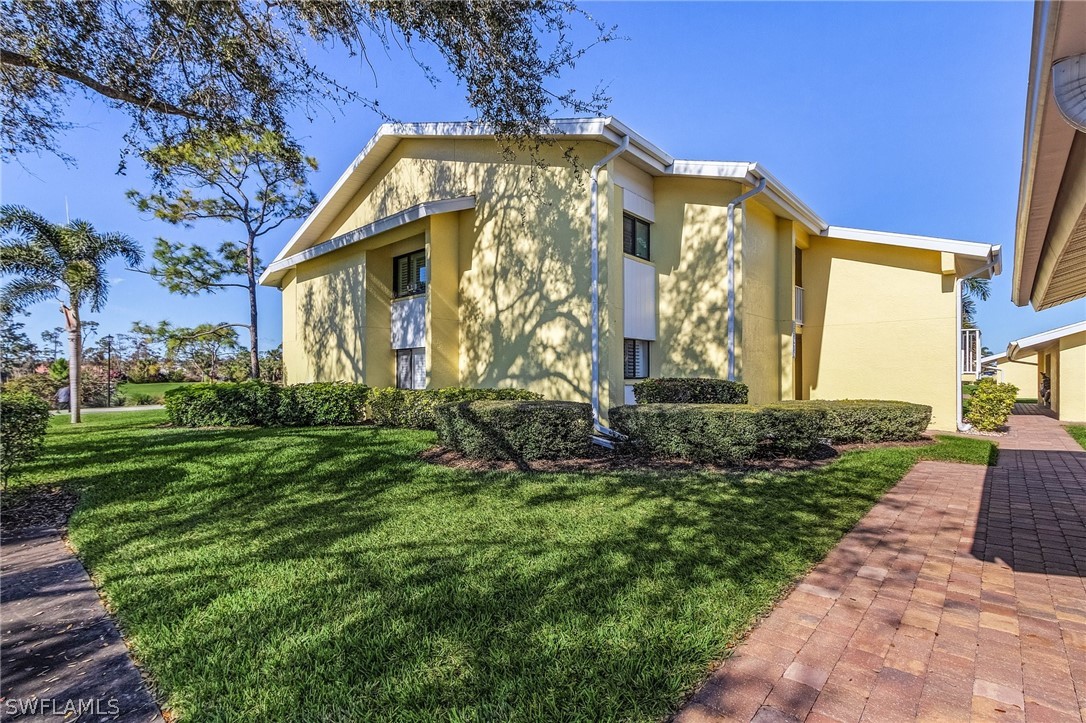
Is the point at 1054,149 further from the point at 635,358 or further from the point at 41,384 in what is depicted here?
the point at 41,384

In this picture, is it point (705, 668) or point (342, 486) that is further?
point (342, 486)

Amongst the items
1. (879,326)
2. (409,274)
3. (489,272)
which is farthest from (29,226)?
(879,326)

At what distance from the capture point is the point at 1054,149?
3188 millimetres

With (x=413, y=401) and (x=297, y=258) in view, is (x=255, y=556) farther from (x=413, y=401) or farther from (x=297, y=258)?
(x=297, y=258)

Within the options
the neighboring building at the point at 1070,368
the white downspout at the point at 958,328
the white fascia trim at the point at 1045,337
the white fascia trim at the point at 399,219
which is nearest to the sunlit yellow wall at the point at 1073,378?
the neighboring building at the point at 1070,368

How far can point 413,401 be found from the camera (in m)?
11.3

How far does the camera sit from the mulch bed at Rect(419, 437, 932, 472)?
7609mm

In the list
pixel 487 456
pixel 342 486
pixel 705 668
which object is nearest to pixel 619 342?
pixel 487 456

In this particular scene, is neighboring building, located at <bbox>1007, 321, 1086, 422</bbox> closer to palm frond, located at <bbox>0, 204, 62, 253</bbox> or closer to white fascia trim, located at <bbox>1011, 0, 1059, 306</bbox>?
white fascia trim, located at <bbox>1011, 0, 1059, 306</bbox>

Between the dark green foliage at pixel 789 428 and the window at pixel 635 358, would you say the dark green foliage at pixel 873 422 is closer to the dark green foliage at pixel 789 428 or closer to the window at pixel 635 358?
the dark green foliage at pixel 789 428

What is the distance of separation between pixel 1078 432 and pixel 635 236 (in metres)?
13.4

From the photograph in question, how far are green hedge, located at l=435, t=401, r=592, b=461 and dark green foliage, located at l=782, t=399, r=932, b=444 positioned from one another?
5588mm

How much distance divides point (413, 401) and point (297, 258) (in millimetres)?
7509

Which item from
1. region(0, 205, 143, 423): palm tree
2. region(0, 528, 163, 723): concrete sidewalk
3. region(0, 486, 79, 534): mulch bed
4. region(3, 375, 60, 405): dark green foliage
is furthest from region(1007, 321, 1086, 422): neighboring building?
region(3, 375, 60, 405): dark green foliage
